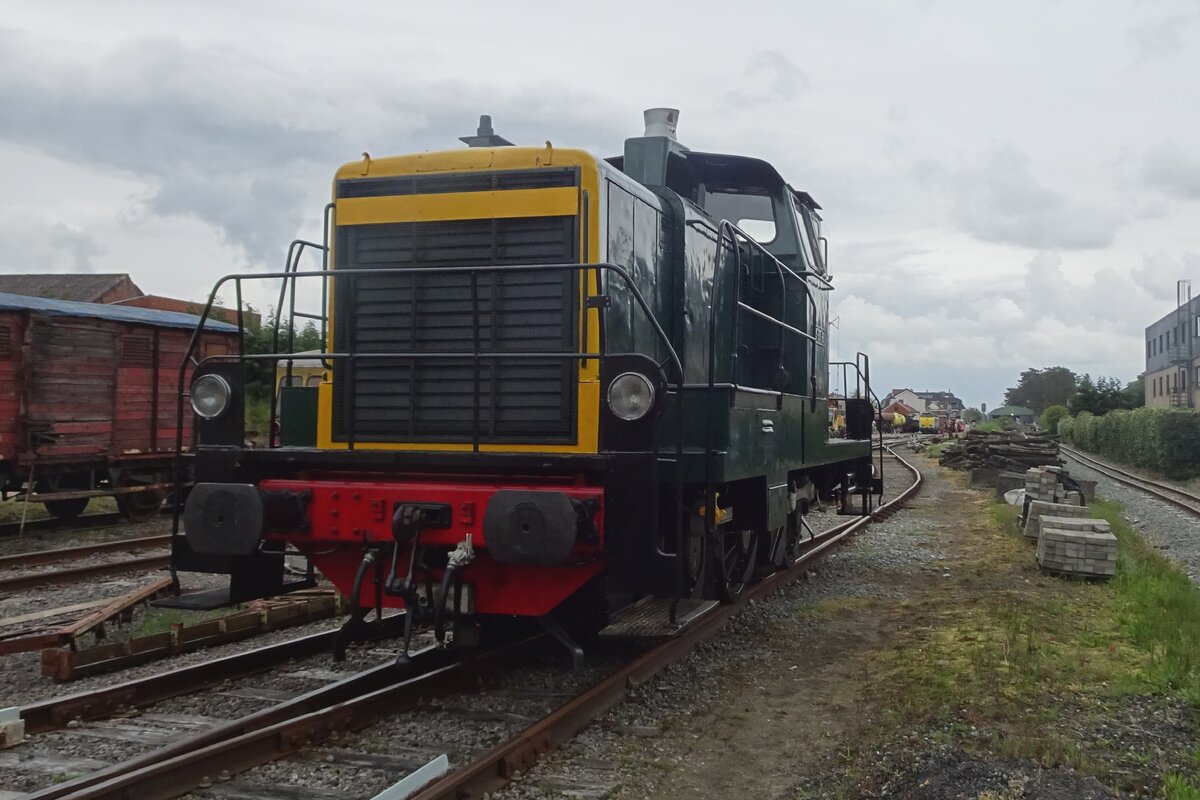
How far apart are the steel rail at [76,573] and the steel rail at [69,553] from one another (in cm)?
50

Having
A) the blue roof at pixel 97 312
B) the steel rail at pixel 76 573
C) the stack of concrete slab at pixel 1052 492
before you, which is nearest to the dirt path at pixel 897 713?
the stack of concrete slab at pixel 1052 492

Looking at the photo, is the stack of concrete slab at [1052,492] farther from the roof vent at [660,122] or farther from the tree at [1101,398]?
the tree at [1101,398]

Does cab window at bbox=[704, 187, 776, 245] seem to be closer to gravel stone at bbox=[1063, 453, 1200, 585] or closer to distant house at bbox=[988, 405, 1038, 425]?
gravel stone at bbox=[1063, 453, 1200, 585]

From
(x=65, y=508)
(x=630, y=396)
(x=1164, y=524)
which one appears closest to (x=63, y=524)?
(x=65, y=508)

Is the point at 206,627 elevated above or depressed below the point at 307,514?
below

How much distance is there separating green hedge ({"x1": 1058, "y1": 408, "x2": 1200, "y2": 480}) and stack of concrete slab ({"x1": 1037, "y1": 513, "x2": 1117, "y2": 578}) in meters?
18.6

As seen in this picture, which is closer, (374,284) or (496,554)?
(496,554)

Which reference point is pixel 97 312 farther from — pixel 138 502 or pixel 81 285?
pixel 81 285

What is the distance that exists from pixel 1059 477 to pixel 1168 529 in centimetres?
160

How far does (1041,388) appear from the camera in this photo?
305 feet

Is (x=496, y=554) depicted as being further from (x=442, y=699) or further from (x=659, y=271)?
(x=659, y=271)

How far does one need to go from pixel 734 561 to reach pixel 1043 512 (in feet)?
19.3

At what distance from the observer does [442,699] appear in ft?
15.8

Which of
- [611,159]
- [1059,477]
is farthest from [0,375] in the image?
[1059,477]
